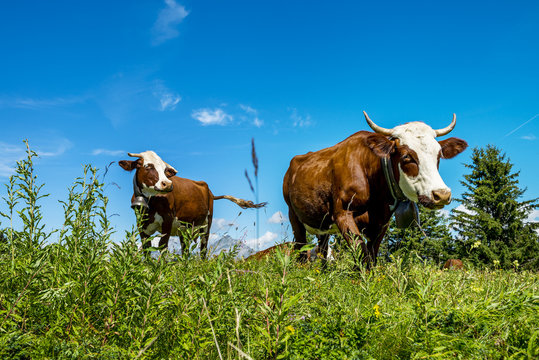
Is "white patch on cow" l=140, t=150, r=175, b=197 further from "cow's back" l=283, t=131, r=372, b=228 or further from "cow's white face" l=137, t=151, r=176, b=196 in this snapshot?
"cow's back" l=283, t=131, r=372, b=228

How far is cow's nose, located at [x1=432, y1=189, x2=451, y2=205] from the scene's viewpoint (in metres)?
5.08

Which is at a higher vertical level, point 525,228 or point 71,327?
point 525,228

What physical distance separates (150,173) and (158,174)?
0.19 m

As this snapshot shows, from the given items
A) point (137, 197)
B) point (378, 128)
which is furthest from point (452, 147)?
point (137, 197)

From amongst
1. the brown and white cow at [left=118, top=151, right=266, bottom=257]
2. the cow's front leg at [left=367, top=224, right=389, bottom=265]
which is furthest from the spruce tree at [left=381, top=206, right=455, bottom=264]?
the brown and white cow at [left=118, top=151, right=266, bottom=257]

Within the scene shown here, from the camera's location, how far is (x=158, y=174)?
29.3 feet

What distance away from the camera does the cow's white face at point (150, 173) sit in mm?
8789

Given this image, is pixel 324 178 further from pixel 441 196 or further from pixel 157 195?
pixel 157 195

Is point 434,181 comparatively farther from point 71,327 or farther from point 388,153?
point 71,327

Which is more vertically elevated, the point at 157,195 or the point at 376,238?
the point at 157,195

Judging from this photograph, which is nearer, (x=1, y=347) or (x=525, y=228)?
(x=1, y=347)

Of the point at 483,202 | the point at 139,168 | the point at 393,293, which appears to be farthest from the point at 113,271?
the point at 483,202

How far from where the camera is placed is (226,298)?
6.70ft

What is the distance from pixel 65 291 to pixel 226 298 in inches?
34.0
